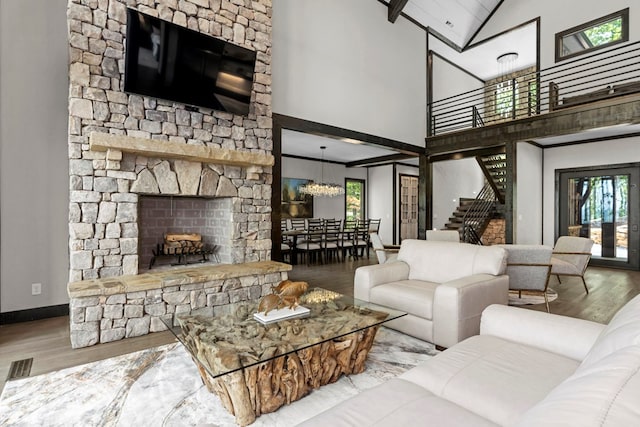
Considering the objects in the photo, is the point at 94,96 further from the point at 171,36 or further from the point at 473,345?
the point at 473,345

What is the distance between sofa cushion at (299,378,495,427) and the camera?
117cm

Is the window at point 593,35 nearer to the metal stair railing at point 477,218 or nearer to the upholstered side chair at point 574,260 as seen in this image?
the metal stair railing at point 477,218

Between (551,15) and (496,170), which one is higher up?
(551,15)

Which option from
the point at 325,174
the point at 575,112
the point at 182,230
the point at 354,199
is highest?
the point at 575,112

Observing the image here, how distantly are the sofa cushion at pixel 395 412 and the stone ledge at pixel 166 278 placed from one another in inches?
105

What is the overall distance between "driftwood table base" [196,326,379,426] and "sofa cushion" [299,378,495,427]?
727 mm

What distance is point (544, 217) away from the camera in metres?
8.16

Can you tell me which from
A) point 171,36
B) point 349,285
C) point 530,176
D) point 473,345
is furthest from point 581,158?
point 171,36

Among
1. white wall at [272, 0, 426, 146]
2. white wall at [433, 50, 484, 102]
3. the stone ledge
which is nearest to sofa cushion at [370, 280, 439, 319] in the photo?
the stone ledge

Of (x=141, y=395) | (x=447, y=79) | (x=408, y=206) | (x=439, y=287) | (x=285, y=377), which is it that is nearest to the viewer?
(x=285, y=377)

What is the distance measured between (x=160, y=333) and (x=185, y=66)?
2.81 m

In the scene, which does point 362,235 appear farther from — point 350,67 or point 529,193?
point 350,67

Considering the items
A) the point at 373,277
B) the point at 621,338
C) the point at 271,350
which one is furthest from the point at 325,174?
the point at 621,338

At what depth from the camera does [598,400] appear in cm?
67
